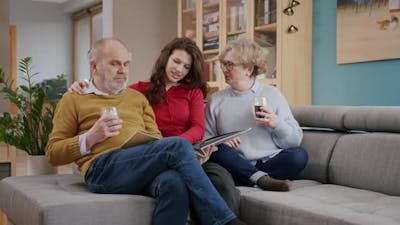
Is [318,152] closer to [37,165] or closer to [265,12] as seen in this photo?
[37,165]

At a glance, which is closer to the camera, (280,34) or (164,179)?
(164,179)

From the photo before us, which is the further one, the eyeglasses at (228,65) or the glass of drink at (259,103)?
the eyeglasses at (228,65)

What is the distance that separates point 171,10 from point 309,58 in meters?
1.95

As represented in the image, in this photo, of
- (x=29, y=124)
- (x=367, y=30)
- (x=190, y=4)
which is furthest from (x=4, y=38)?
(x=367, y=30)

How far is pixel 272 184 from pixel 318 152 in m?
0.45

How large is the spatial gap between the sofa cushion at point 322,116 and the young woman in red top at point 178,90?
1.91ft

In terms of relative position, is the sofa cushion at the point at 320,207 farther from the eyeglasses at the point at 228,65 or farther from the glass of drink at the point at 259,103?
the eyeglasses at the point at 228,65

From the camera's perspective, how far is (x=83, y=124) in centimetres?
203

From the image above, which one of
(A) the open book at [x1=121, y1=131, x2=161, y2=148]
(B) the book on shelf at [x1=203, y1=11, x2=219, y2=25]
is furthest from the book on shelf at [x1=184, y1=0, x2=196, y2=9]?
(A) the open book at [x1=121, y1=131, x2=161, y2=148]

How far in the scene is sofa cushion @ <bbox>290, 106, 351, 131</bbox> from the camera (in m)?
2.46

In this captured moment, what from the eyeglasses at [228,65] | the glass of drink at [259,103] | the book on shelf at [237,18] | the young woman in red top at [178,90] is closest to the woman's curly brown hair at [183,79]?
the young woman in red top at [178,90]

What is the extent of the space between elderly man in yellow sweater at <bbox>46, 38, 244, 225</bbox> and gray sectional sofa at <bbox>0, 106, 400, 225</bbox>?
7 cm

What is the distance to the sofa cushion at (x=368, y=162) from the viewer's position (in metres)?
2.14

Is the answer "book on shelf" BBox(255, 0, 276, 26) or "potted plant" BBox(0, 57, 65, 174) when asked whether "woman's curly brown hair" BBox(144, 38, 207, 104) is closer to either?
"potted plant" BBox(0, 57, 65, 174)
